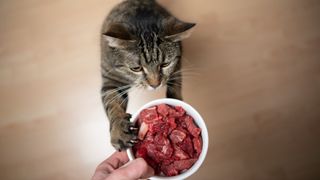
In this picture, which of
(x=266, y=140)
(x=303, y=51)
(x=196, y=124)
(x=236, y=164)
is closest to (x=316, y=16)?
(x=303, y=51)

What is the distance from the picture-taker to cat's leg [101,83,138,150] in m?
0.87

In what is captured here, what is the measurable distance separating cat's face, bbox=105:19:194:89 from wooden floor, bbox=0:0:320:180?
0.36 m

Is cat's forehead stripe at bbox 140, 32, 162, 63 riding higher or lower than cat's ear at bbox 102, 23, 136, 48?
lower

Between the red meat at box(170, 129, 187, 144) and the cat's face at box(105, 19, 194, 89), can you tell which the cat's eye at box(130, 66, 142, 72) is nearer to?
Answer: the cat's face at box(105, 19, 194, 89)

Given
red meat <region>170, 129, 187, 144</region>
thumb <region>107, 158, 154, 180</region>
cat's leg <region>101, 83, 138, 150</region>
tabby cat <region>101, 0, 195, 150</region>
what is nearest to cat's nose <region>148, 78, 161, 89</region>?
tabby cat <region>101, 0, 195, 150</region>

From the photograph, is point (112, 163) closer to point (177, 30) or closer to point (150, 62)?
point (150, 62)

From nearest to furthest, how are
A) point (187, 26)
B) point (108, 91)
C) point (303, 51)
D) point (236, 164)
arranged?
1. point (187, 26)
2. point (108, 91)
3. point (236, 164)
4. point (303, 51)

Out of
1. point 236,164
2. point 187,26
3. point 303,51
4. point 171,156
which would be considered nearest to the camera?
point 171,156

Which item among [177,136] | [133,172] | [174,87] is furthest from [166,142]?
[174,87]

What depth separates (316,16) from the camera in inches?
61.2

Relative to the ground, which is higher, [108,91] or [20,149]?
[108,91]

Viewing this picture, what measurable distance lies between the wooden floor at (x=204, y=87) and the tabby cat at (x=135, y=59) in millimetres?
286

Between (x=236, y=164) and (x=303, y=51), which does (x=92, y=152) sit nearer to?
(x=236, y=164)

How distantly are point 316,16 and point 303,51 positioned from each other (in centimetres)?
20
